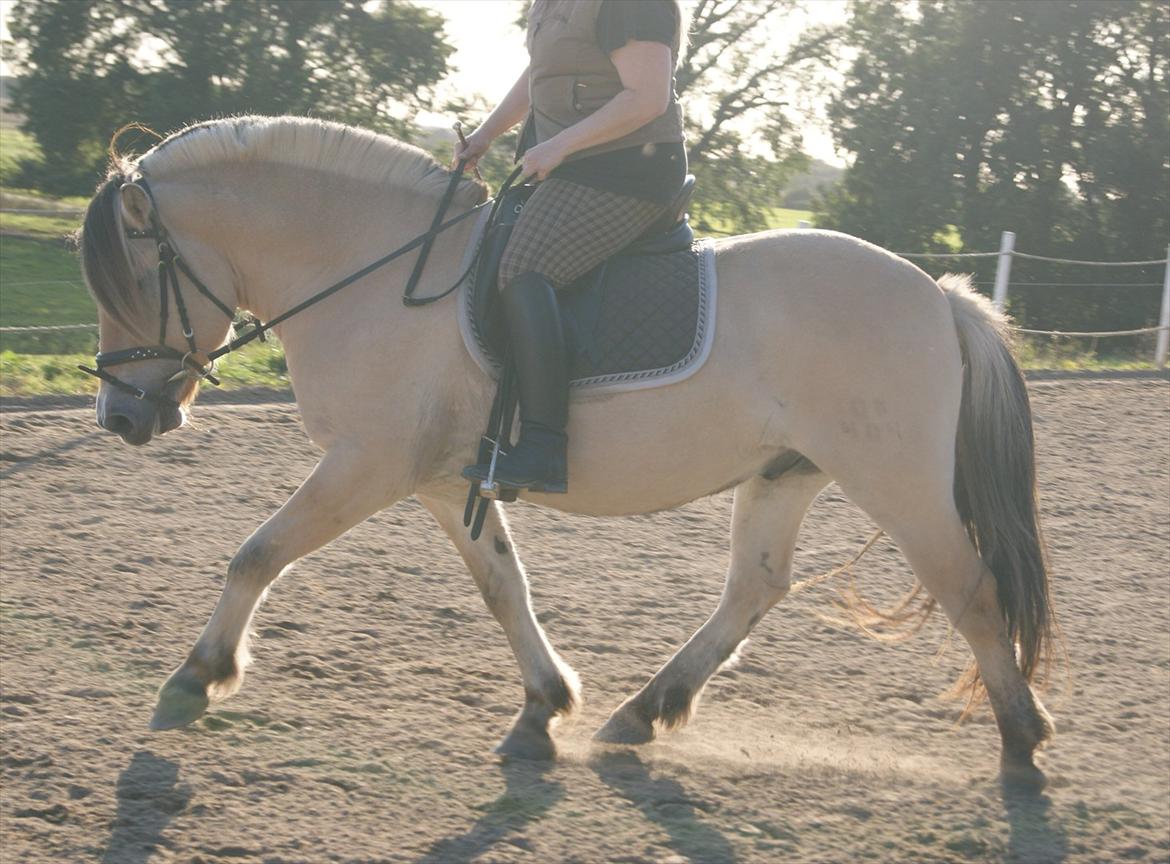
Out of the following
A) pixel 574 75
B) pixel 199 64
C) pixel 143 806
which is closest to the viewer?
pixel 143 806

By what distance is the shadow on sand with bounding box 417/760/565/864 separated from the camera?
3697 mm

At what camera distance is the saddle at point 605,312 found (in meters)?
4.33

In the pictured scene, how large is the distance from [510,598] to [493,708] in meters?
0.43

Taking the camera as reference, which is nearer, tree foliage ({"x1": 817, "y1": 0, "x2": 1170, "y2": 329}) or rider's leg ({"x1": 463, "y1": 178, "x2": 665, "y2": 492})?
rider's leg ({"x1": 463, "y1": 178, "x2": 665, "y2": 492})

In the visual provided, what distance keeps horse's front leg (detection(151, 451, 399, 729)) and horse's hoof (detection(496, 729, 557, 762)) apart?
91 centimetres

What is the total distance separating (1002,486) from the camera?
4520mm

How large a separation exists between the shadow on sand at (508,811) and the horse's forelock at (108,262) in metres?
1.97

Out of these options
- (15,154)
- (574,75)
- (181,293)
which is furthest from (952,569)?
(15,154)

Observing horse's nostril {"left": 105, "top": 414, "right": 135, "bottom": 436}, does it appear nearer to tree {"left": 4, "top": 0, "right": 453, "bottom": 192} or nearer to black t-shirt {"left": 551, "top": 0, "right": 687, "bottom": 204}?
black t-shirt {"left": 551, "top": 0, "right": 687, "bottom": 204}

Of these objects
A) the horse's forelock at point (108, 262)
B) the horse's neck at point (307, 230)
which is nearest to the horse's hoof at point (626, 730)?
the horse's neck at point (307, 230)

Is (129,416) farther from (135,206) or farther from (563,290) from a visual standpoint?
(563,290)

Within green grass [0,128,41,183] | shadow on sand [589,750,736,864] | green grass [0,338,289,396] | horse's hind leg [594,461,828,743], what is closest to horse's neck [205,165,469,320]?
horse's hind leg [594,461,828,743]

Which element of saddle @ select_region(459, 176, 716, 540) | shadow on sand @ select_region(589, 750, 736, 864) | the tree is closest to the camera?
shadow on sand @ select_region(589, 750, 736, 864)

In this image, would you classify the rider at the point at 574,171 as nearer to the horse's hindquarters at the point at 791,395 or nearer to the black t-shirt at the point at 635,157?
the black t-shirt at the point at 635,157
